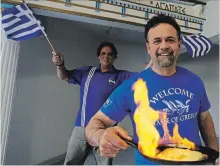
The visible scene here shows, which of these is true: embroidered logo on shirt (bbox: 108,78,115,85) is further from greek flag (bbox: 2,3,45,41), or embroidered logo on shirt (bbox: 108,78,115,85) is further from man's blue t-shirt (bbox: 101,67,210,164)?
man's blue t-shirt (bbox: 101,67,210,164)

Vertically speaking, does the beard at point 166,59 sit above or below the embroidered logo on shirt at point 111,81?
above

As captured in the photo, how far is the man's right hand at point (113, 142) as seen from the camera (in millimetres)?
480

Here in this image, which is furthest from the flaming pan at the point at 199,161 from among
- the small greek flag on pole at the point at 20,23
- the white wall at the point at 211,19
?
the white wall at the point at 211,19

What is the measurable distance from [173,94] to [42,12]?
3.89 feet

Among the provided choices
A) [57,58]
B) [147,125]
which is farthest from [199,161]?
[57,58]

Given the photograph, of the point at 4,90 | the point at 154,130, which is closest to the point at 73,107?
the point at 4,90

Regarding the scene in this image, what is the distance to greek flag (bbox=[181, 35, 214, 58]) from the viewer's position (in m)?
1.81

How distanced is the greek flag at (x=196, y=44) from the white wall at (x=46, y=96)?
106cm

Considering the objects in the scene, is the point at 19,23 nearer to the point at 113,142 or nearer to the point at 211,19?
the point at 113,142

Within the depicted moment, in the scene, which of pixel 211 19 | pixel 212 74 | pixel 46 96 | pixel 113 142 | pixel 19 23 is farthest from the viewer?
pixel 212 74

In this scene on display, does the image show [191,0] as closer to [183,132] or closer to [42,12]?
[42,12]

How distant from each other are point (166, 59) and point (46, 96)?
1748mm

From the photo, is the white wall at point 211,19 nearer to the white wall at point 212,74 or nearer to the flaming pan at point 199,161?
the white wall at point 212,74

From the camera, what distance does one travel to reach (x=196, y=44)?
72.6 inches
